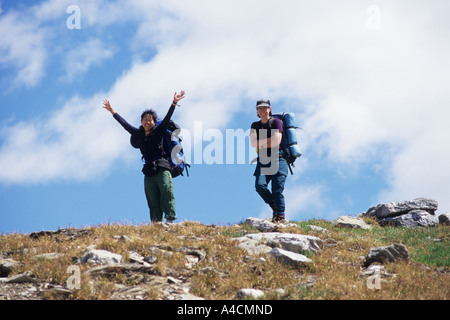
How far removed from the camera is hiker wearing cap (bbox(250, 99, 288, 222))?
510 inches

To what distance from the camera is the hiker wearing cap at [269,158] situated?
1295 cm

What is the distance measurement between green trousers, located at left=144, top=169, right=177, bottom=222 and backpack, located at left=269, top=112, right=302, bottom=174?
332cm

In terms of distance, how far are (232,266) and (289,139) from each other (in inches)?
217

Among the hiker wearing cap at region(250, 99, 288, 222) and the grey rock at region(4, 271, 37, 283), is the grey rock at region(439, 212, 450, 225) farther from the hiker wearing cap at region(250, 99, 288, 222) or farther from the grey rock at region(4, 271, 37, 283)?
the grey rock at region(4, 271, 37, 283)

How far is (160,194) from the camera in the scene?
12680 mm

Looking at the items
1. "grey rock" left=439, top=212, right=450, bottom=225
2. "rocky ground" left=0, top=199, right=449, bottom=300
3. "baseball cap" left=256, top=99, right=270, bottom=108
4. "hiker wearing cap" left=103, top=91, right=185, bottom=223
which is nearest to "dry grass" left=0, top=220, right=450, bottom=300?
"rocky ground" left=0, top=199, right=449, bottom=300

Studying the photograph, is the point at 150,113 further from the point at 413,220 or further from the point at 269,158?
the point at 413,220

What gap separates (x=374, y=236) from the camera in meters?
15.0

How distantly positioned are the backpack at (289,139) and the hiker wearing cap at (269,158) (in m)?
0.35

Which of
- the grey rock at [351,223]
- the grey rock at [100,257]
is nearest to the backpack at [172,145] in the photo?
the grey rock at [100,257]

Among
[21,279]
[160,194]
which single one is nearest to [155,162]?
[160,194]

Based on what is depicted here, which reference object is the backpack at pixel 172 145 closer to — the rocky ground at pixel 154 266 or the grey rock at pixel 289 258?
the rocky ground at pixel 154 266
